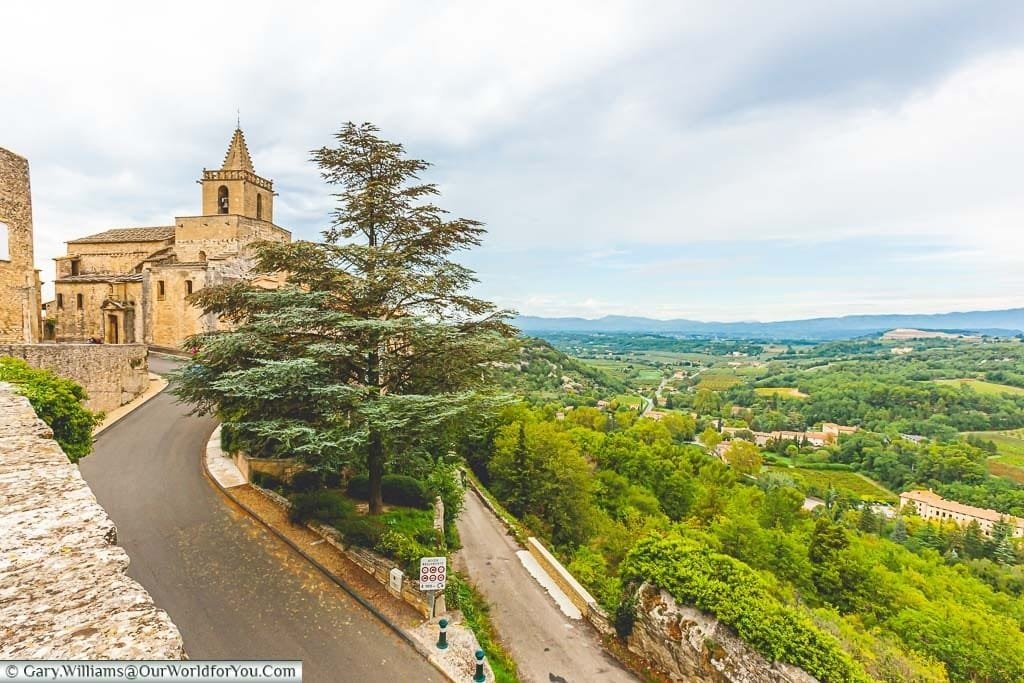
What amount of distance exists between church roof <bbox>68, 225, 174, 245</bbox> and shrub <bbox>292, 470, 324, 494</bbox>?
26.0 m

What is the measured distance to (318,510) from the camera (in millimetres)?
12219

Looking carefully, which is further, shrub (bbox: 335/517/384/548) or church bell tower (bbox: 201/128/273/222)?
church bell tower (bbox: 201/128/273/222)

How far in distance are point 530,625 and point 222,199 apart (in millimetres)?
29877

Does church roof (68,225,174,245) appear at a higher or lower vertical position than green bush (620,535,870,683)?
higher

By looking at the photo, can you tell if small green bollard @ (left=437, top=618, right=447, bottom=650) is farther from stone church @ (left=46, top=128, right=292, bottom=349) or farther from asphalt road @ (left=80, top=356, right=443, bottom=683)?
stone church @ (left=46, top=128, right=292, bottom=349)

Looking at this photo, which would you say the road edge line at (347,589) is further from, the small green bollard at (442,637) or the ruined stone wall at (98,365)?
the ruined stone wall at (98,365)

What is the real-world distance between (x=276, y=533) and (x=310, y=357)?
4.95m

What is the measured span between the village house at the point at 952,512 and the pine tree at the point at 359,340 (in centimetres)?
7217

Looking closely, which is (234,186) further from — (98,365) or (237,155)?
(98,365)

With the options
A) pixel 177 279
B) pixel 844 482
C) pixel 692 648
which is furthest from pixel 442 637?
pixel 844 482

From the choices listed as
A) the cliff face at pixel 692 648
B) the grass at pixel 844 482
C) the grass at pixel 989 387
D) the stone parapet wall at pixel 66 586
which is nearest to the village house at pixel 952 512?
the grass at pixel 844 482

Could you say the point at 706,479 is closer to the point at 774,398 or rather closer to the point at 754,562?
the point at 754,562

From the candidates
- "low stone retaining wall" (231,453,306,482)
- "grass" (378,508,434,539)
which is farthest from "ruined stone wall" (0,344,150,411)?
"grass" (378,508,434,539)

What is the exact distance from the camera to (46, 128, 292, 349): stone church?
1118 inches
